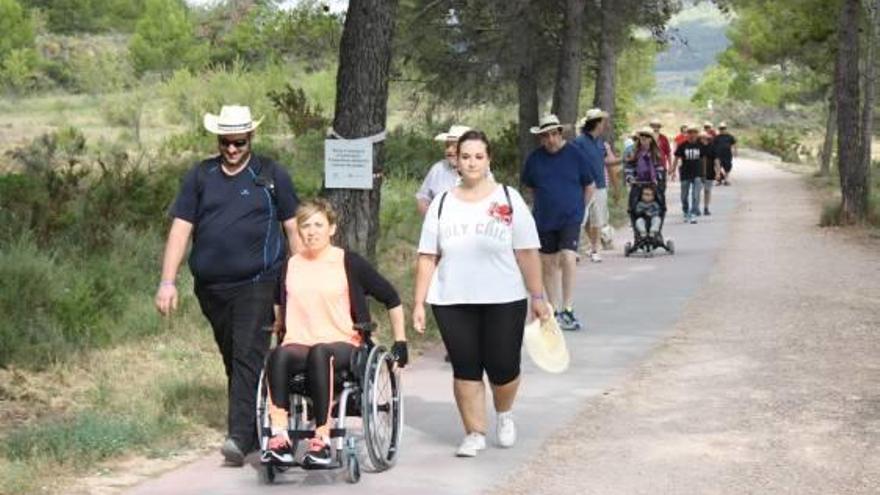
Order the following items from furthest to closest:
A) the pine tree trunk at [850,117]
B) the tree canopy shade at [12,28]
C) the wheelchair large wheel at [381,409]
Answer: the tree canopy shade at [12,28] < the pine tree trunk at [850,117] < the wheelchair large wheel at [381,409]

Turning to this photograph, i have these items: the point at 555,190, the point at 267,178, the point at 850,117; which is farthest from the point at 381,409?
the point at 850,117

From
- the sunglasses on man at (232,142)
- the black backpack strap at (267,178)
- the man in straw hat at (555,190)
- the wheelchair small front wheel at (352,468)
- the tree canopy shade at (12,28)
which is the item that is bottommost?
the wheelchair small front wheel at (352,468)

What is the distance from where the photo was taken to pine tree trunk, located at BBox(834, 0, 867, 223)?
2331 centimetres

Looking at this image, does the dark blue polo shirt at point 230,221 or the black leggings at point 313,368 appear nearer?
the black leggings at point 313,368

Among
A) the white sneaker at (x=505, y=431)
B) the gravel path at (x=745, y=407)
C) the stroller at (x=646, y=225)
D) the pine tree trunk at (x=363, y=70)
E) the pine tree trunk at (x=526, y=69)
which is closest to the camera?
the gravel path at (x=745, y=407)

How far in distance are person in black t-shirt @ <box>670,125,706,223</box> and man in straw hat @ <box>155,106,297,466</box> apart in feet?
61.3

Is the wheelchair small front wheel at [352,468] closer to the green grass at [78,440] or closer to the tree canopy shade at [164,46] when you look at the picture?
the green grass at [78,440]

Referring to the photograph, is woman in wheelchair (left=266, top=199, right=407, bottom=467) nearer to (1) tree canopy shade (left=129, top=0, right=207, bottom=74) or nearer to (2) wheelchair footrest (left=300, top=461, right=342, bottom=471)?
(2) wheelchair footrest (left=300, top=461, right=342, bottom=471)

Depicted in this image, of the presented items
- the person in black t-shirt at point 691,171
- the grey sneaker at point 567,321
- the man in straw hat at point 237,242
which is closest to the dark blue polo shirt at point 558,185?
the grey sneaker at point 567,321

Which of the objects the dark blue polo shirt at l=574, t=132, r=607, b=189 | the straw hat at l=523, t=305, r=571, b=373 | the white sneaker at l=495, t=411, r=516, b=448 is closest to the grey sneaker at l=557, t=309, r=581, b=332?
the dark blue polo shirt at l=574, t=132, r=607, b=189

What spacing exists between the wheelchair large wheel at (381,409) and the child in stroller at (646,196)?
11772 millimetres

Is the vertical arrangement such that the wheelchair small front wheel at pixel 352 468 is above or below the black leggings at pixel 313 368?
below

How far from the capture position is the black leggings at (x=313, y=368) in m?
7.34

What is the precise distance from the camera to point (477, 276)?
8016 millimetres
